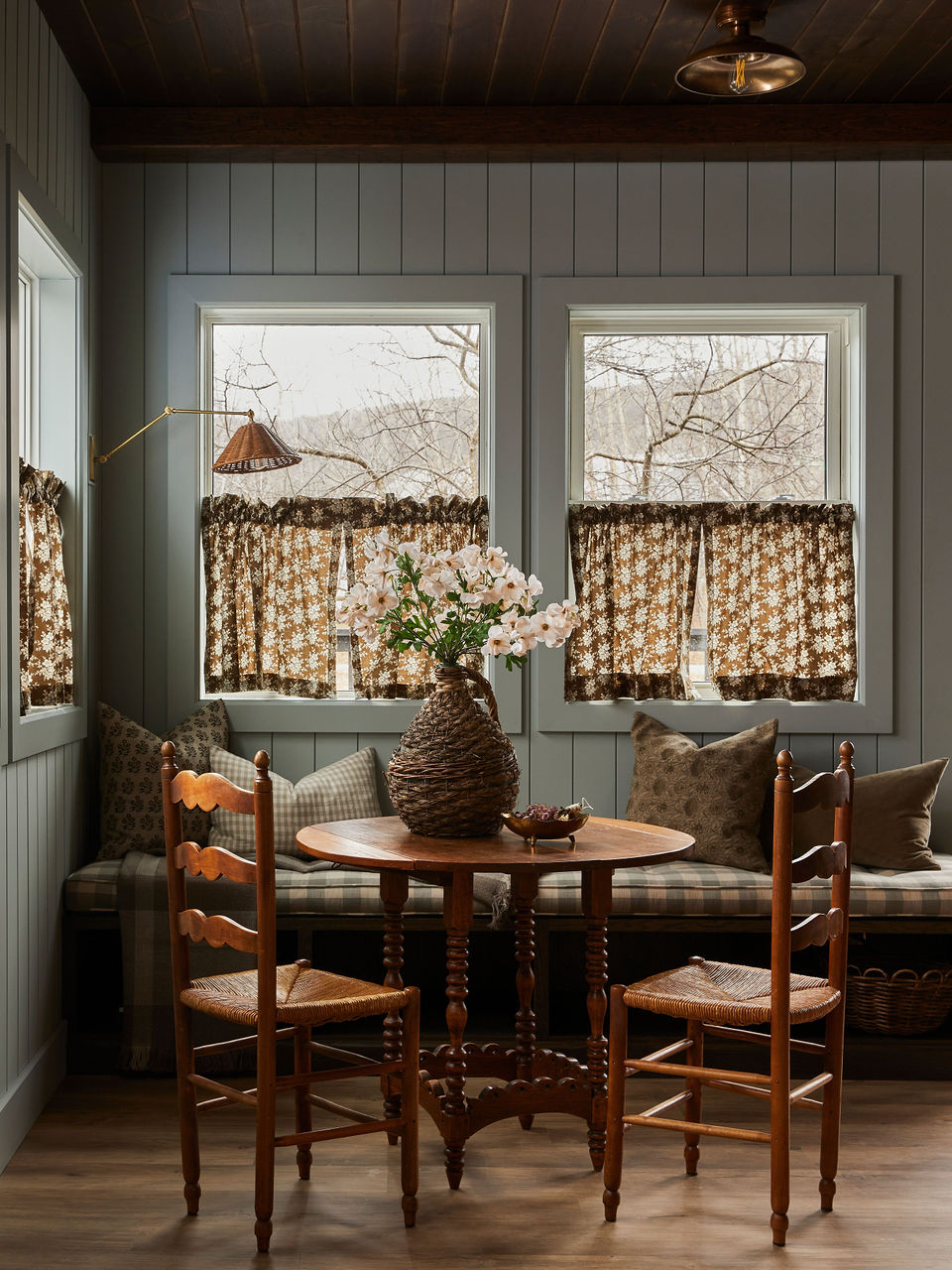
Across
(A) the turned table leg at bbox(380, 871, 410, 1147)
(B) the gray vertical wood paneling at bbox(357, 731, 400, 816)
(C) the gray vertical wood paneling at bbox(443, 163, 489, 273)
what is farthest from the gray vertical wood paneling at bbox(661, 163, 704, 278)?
(A) the turned table leg at bbox(380, 871, 410, 1147)

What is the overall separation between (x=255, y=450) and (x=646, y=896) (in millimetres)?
1814

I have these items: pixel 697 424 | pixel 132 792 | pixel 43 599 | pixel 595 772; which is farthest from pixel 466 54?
pixel 132 792

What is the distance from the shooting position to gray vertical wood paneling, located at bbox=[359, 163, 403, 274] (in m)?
4.11

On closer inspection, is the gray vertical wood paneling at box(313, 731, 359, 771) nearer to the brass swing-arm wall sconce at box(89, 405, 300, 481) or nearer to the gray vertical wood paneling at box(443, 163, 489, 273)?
the brass swing-arm wall sconce at box(89, 405, 300, 481)

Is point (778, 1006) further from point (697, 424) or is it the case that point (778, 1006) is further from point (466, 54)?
point (466, 54)

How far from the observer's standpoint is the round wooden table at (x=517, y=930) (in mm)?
2553

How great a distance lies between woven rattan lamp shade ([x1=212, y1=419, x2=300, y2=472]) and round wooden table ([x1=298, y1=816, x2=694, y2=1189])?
4.08ft

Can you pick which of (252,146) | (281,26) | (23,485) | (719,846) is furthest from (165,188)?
(719,846)

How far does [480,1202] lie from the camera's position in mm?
2688

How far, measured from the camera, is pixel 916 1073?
11.7ft

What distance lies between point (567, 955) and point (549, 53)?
9.38 feet

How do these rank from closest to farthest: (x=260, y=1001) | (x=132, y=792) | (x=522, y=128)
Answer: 1. (x=260, y=1001)
2. (x=132, y=792)
3. (x=522, y=128)

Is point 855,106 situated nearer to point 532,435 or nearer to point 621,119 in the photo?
point 621,119

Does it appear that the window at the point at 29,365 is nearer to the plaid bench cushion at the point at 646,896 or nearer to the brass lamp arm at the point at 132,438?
the brass lamp arm at the point at 132,438
